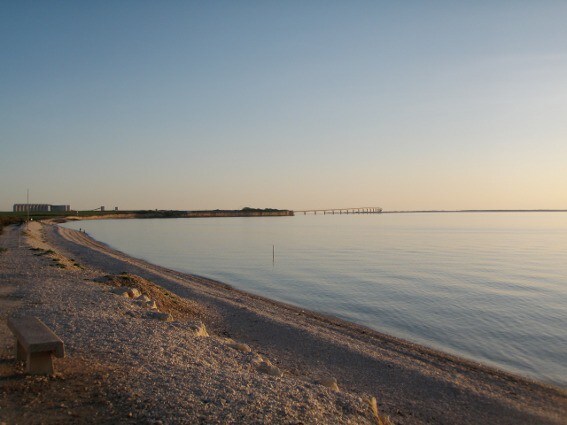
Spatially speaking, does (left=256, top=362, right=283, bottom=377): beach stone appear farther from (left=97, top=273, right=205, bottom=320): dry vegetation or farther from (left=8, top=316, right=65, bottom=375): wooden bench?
(left=97, top=273, right=205, bottom=320): dry vegetation

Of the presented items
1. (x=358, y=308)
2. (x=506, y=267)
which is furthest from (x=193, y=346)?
(x=506, y=267)

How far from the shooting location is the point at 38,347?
6.29m

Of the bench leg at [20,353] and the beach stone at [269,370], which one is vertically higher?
the bench leg at [20,353]

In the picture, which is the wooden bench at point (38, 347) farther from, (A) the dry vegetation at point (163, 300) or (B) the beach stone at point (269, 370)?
(A) the dry vegetation at point (163, 300)

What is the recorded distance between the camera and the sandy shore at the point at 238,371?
19.6 feet

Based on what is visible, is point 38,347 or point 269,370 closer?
point 38,347

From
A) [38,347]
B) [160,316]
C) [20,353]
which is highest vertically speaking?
[38,347]

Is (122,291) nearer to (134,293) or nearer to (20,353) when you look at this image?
(134,293)

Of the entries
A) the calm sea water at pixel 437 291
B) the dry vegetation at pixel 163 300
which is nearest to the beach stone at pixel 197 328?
the dry vegetation at pixel 163 300

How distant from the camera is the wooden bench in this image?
249 inches

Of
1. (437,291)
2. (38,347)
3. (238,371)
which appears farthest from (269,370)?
(437,291)

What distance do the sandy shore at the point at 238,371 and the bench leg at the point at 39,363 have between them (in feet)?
0.59

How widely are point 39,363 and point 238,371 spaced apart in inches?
124

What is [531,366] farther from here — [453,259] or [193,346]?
[453,259]
